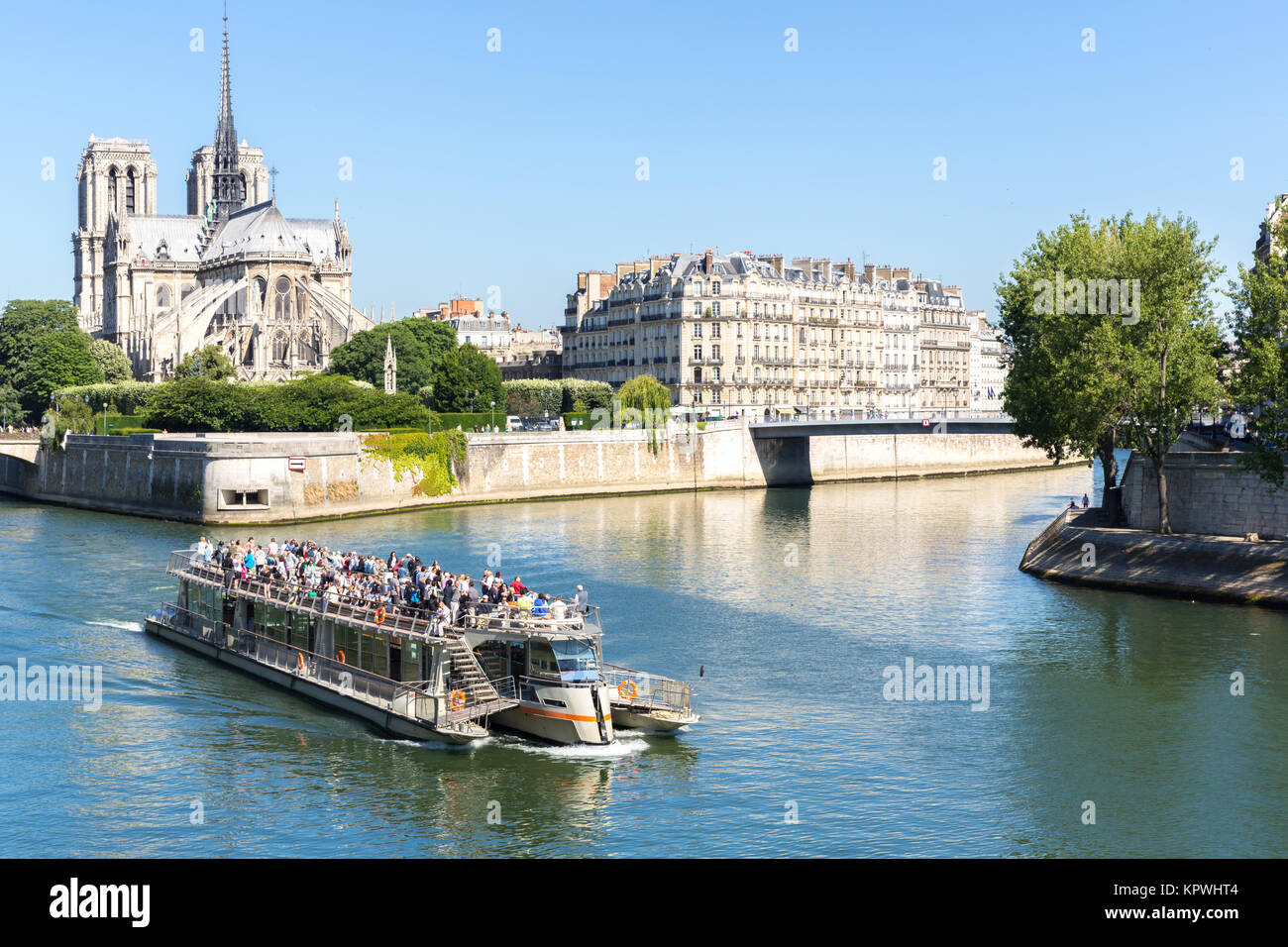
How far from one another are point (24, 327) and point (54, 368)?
11997 millimetres

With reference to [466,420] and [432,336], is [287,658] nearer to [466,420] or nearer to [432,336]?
[466,420]

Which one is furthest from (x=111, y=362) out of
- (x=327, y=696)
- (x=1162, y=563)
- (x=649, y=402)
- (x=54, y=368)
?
(x=327, y=696)

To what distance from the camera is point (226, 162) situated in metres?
161

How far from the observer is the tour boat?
25.6 meters

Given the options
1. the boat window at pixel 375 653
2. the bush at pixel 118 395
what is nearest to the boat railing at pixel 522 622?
the boat window at pixel 375 653

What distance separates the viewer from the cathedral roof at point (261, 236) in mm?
140875

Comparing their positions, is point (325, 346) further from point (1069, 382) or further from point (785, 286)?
point (1069, 382)

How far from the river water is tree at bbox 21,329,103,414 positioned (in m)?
62.6

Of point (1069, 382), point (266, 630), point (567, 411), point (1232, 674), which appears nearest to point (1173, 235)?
point (1069, 382)

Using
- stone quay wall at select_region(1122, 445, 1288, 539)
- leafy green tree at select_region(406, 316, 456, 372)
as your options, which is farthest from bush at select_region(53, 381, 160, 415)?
stone quay wall at select_region(1122, 445, 1288, 539)

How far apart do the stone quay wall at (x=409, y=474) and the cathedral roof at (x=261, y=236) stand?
63486 mm

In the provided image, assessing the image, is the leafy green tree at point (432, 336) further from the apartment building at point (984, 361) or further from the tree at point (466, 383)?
the apartment building at point (984, 361)

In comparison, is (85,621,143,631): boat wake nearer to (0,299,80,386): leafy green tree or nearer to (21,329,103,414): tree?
(21,329,103,414): tree
